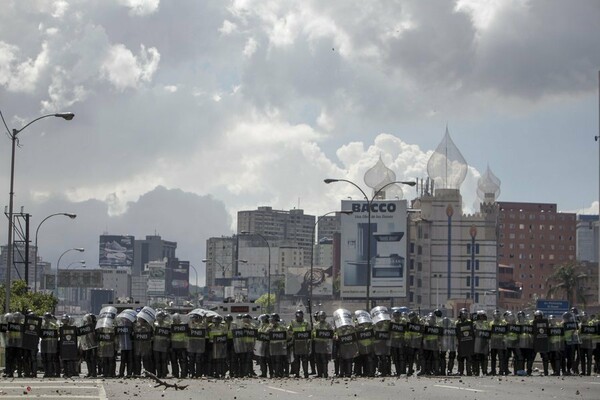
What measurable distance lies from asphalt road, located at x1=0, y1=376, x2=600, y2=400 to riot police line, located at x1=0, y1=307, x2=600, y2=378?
1.87 m

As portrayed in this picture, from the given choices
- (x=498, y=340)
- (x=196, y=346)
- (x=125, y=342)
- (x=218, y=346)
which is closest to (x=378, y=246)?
(x=498, y=340)

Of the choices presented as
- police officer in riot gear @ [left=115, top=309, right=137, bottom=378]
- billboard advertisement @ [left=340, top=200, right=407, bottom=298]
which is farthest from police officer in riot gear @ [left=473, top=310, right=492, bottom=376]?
→ billboard advertisement @ [left=340, top=200, right=407, bottom=298]

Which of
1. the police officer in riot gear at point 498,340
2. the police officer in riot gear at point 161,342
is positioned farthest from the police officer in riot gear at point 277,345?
the police officer in riot gear at point 498,340

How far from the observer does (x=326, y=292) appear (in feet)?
636

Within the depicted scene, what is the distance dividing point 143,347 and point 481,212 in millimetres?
135151

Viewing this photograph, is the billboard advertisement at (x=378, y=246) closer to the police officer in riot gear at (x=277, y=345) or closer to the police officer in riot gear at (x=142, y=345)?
the police officer in riot gear at (x=277, y=345)

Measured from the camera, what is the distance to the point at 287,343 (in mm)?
34750

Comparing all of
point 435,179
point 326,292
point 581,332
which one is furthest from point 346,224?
point 581,332

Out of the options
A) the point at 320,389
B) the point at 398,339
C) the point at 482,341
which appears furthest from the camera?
the point at 482,341

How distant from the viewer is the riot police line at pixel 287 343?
1336 inches

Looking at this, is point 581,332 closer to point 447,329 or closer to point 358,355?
point 447,329

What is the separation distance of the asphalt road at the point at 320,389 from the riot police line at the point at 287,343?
1870 millimetres

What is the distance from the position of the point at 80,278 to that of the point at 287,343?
120 metres

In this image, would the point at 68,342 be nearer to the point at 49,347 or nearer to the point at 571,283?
the point at 49,347
